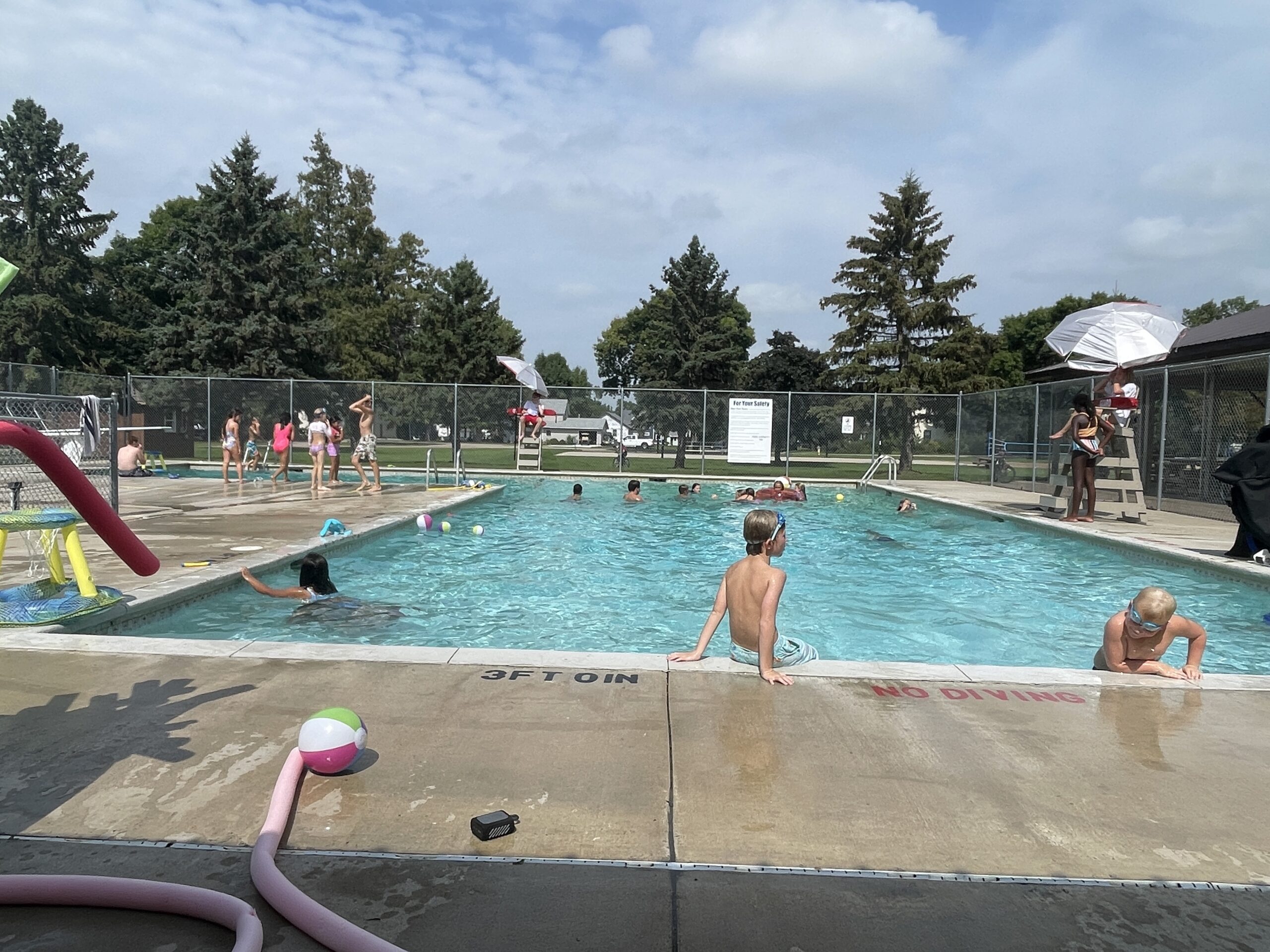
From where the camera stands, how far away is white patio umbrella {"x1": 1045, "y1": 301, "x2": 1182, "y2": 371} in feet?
46.7

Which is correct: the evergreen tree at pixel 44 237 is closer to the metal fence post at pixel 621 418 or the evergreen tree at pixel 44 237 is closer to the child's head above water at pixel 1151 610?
the metal fence post at pixel 621 418

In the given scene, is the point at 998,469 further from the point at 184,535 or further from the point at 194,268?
the point at 194,268

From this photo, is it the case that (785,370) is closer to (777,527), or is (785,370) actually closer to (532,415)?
(532,415)

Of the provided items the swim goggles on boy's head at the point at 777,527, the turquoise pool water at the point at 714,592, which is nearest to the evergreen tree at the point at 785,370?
the turquoise pool water at the point at 714,592

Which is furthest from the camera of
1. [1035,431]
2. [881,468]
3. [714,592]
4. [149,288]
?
[149,288]

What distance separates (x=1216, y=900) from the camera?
2557mm

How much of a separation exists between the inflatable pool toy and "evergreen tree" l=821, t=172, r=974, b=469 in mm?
32815

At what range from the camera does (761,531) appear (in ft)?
16.5

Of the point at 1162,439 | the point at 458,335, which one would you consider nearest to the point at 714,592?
the point at 1162,439

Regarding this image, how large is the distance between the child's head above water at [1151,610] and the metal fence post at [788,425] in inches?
814

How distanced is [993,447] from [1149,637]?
19410mm

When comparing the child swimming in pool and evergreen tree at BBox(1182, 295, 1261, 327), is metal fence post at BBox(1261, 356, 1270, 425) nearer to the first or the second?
the child swimming in pool

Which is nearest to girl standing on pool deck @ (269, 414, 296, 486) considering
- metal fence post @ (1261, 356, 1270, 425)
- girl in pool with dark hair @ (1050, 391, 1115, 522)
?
girl in pool with dark hair @ (1050, 391, 1115, 522)

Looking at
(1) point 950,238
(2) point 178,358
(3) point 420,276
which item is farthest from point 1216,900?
(3) point 420,276
